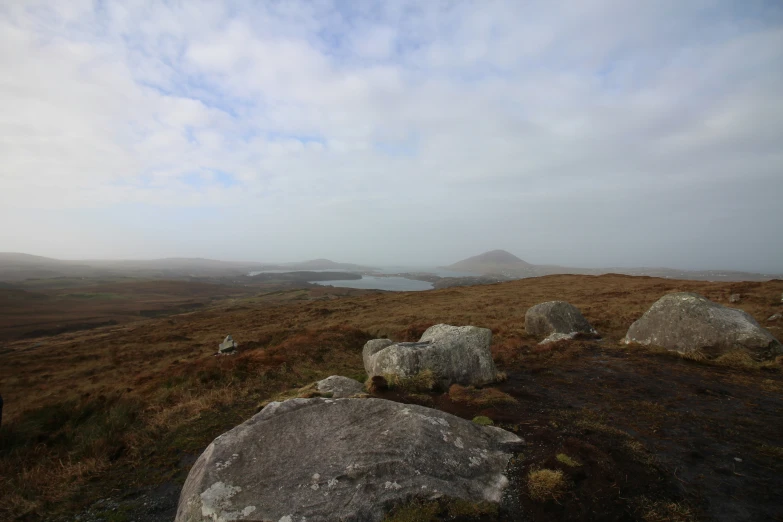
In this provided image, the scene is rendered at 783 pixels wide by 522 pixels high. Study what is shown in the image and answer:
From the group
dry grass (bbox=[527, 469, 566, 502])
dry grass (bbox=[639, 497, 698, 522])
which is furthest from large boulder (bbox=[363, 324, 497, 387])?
dry grass (bbox=[639, 497, 698, 522])

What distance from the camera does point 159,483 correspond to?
6605mm

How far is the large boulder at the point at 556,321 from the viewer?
18453 millimetres

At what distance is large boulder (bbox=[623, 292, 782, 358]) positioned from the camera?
1202 centimetres

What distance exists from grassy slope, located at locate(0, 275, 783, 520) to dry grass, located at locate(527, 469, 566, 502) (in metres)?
4.55

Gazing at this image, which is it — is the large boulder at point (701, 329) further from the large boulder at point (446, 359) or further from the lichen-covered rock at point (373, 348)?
the lichen-covered rock at point (373, 348)

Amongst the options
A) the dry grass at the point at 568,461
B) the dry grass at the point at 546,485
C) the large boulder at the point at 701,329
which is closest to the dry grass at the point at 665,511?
the dry grass at the point at 568,461

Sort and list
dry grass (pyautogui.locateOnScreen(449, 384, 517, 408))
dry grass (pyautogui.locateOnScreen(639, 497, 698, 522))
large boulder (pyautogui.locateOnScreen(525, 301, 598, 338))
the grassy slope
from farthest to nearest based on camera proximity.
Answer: large boulder (pyautogui.locateOnScreen(525, 301, 598, 338))
dry grass (pyautogui.locateOnScreen(449, 384, 517, 408))
the grassy slope
dry grass (pyautogui.locateOnScreen(639, 497, 698, 522))

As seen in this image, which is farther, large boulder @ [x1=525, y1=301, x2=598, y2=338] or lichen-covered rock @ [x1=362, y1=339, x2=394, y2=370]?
large boulder @ [x1=525, y1=301, x2=598, y2=338]

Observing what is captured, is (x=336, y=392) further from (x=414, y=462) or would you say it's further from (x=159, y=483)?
(x=414, y=462)

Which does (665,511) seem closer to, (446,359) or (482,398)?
(482,398)

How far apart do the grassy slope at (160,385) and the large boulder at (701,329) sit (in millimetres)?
1281

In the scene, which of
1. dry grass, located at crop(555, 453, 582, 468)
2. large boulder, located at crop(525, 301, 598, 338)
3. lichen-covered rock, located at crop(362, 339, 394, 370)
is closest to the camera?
dry grass, located at crop(555, 453, 582, 468)

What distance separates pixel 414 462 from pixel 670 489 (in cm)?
375

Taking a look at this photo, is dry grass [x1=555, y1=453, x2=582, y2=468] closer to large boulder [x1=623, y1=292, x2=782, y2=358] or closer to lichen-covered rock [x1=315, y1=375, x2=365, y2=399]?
lichen-covered rock [x1=315, y1=375, x2=365, y2=399]
